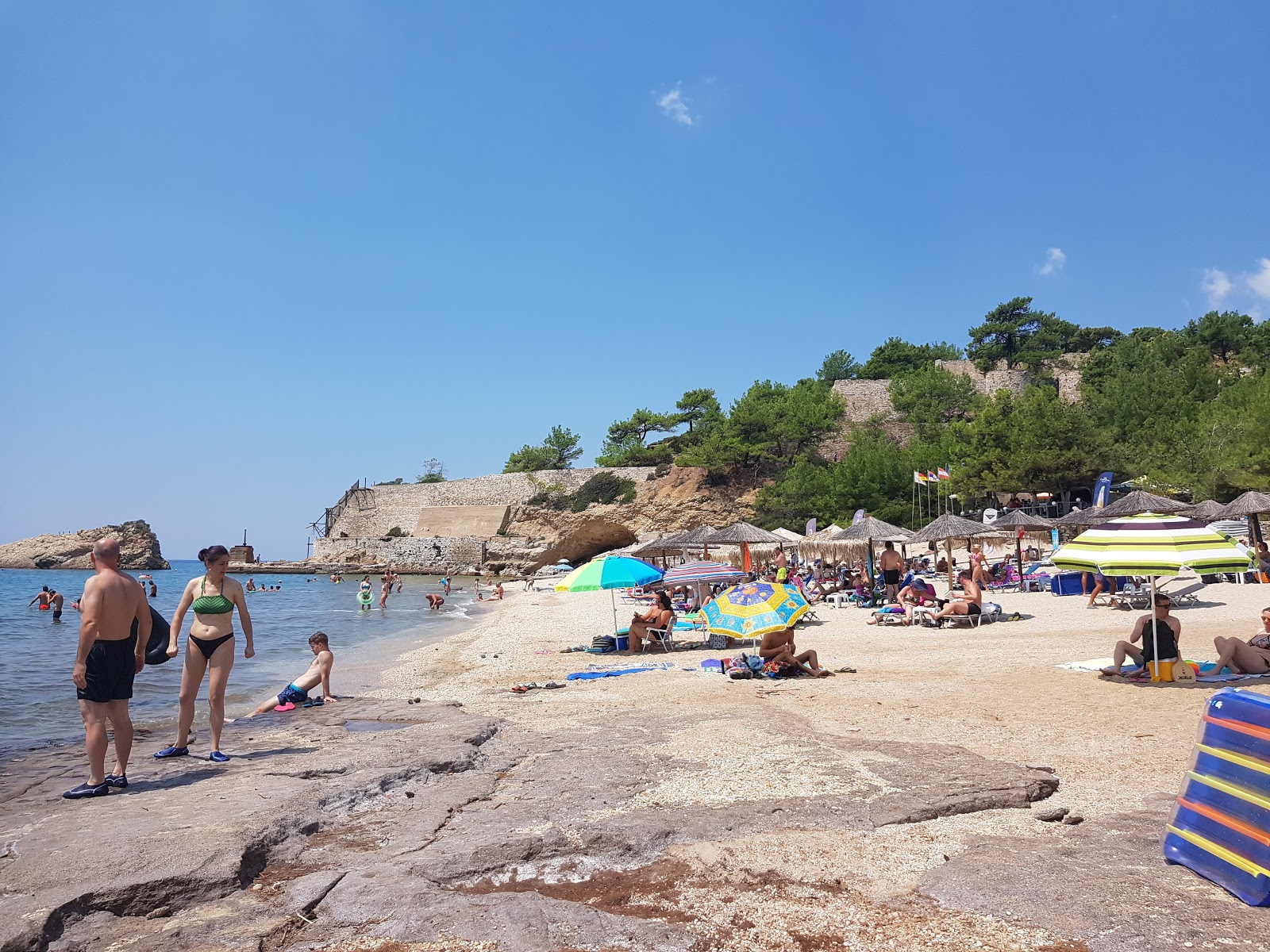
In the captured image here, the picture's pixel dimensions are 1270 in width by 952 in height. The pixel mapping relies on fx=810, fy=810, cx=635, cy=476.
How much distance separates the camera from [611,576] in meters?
11.4

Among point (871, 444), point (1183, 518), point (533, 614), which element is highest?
point (871, 444)

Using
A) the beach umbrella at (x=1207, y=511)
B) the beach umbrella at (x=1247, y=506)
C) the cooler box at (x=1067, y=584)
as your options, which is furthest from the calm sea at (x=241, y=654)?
the beach umbrella at (x=1247, y=506)

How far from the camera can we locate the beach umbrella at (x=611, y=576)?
1134 centimetres

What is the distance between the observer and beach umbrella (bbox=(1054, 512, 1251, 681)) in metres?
7.22

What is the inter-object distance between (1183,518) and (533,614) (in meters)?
16.7

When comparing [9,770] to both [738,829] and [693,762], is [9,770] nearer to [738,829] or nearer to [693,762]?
[693,762]

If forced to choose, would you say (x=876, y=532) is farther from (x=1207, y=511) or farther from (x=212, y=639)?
(x=212, y=639)

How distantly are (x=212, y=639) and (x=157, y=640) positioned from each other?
0.41 m

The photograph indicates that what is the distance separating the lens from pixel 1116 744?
5188 millimetres

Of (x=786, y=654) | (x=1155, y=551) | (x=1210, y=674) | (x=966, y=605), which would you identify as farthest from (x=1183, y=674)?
(x=966, y=605)

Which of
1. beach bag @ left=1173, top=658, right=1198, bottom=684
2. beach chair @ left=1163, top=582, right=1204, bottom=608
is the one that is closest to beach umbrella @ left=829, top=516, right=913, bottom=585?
beach chair @ left=1163, top=582, right=1204, bottom=608

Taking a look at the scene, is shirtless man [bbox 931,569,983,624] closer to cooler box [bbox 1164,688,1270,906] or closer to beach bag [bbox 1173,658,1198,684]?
beach bag [bbox 1173,658,1198,684]

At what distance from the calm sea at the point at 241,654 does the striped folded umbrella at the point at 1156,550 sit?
837cm

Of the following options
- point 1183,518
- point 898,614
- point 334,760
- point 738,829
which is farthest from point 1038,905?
point 898,614
